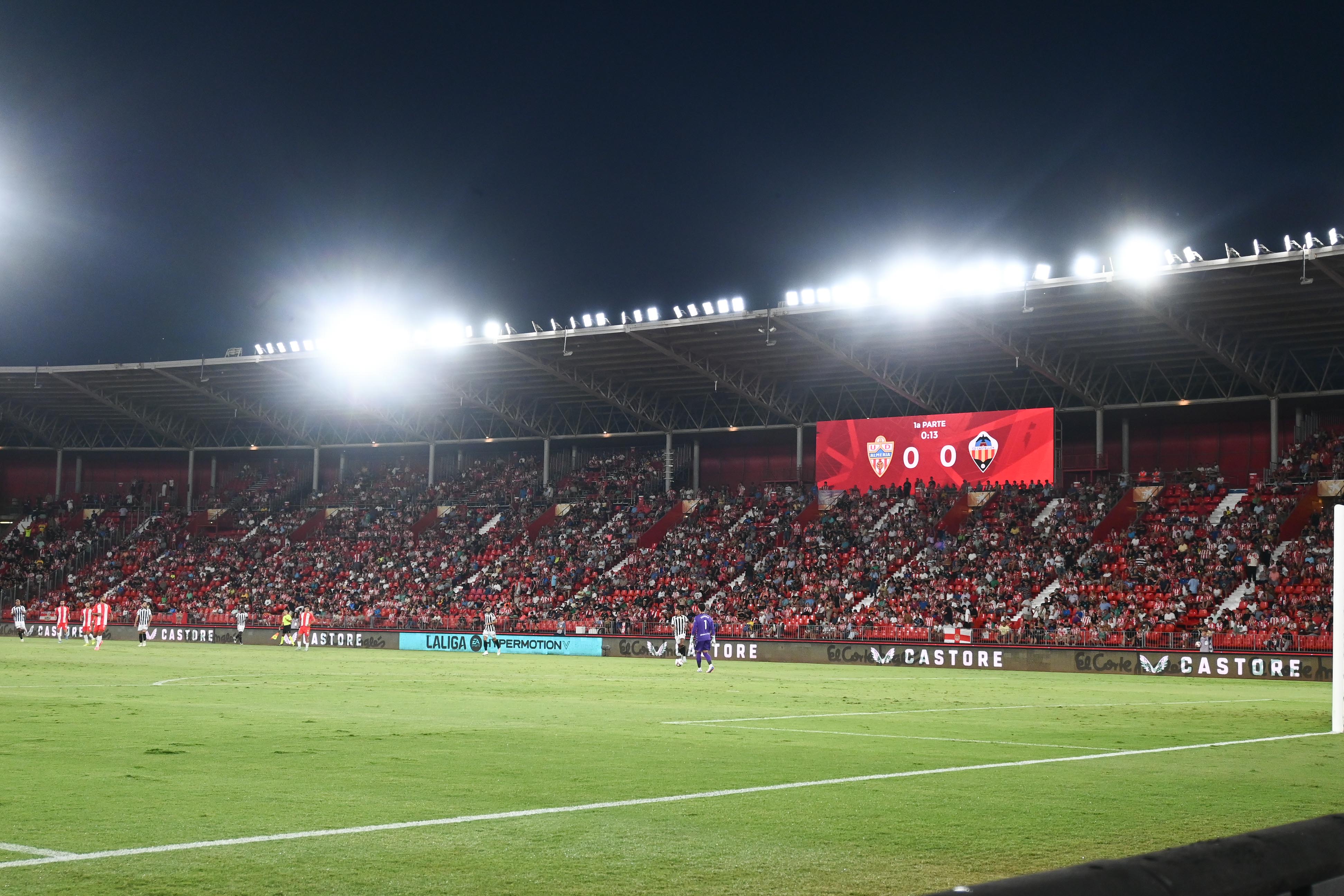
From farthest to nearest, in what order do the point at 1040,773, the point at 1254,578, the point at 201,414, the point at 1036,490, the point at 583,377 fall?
1. the point at 201,414
2. the point at 583,377
3. the point at 1036,490
4. the point at 1254,578
5. the point at 1040,773

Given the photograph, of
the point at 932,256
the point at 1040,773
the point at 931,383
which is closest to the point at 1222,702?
the point at 1040,773

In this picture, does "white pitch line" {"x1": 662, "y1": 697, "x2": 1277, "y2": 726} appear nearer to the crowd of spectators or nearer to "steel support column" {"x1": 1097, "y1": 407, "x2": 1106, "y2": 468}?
the crowd of spectators

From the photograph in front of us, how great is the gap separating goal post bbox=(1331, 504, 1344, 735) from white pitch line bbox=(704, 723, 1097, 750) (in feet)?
11.3

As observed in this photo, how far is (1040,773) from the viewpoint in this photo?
1230 cm

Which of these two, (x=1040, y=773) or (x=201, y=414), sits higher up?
(x=201, y=414)

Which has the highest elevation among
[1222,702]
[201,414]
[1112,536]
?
[201,414]

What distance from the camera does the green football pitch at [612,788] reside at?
292 inches

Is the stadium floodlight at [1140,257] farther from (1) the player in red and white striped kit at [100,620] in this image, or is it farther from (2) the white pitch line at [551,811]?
(1) the player in red and white striped kit at [100,620]

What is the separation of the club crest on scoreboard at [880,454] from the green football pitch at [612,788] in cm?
3399

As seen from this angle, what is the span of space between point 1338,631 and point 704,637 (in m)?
21.0

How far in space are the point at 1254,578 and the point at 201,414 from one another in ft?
181

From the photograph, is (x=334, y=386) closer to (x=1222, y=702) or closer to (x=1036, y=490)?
(x=1036, y=490)

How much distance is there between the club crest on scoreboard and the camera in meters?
57.7

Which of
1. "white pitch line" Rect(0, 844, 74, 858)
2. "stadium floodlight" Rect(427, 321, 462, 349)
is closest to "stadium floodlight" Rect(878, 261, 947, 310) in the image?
"stadium floodlight" Rect(427, 321, 462, 349)
